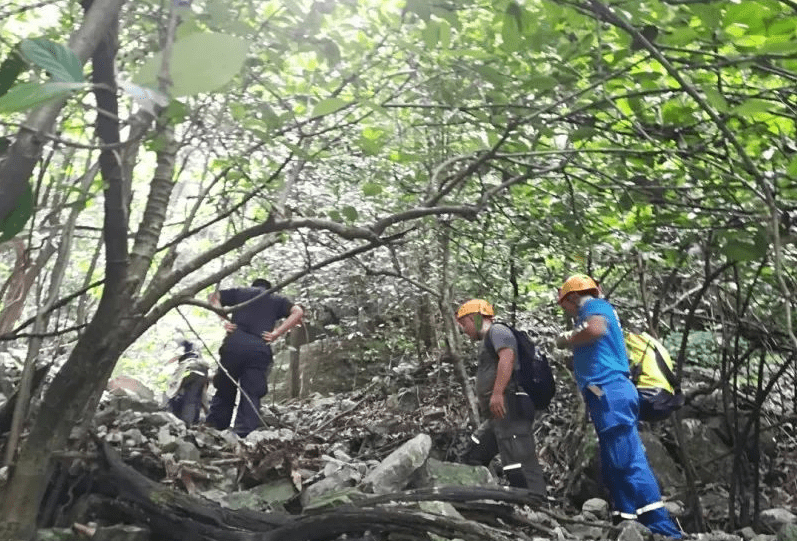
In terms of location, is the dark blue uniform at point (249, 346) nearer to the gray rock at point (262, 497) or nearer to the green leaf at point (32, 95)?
the gray rock at point (262, 497)

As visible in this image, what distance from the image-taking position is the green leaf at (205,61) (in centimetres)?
55

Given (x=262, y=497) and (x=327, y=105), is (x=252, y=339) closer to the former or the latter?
(x=262, y=497)

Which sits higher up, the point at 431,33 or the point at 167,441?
the point at 431,33

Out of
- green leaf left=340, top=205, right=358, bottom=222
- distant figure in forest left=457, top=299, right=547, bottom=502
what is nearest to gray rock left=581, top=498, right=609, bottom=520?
distant figure in forest left=457, top=299, right=547, bottom=502

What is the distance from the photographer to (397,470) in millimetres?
4242

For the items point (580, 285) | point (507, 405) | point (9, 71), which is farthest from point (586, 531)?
point (9, 71)

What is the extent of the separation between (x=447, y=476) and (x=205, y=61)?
A: 438 cm

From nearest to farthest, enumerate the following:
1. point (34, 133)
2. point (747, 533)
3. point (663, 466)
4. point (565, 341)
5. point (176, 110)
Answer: point (34, 133)
point (176, 110)
point (747, 533)
point (565, 341)
point (663, 466)

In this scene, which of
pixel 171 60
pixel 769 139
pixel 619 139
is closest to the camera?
pixel 171 60

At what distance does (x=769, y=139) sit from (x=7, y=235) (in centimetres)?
309

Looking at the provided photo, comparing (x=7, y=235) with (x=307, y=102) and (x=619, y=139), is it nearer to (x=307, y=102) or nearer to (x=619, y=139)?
(x=307, y=102)

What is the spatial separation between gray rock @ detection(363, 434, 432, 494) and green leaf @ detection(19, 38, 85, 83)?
376 centimetres

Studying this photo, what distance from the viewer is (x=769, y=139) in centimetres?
299

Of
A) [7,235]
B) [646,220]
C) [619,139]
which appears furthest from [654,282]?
[7,235]
